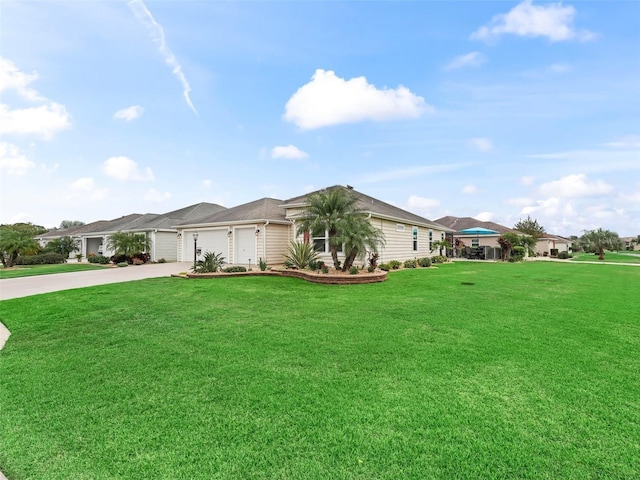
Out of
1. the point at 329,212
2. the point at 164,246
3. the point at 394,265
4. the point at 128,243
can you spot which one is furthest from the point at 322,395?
the point at 164,246

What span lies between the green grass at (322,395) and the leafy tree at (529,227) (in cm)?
3349

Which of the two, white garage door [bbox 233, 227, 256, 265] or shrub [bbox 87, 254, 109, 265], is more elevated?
white garage door [bbox 233, 227, 256, 265]

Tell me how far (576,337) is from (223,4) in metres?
13.6

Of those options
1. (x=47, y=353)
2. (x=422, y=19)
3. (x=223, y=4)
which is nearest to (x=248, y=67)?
(x=223, y=4)

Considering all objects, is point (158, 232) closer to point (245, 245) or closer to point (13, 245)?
point (13, 245)

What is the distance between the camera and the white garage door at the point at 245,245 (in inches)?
697

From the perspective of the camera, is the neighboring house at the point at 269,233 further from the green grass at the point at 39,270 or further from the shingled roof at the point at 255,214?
the green grass at the point at 39,270

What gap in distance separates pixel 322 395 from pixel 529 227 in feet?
134

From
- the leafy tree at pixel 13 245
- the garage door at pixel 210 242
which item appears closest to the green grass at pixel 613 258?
the garage door at pixel 210 242

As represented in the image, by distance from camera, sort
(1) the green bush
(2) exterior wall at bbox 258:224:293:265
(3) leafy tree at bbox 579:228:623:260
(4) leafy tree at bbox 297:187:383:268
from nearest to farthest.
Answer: (4) leafy tree at bbox 297:187:383:268 < (2) exterior wall at bbox 258:224:293:265 < (1) the green bush < (3) leafy tree at bbox 579:228:623:260

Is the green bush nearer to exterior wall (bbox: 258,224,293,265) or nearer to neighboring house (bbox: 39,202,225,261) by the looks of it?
neighboring house (bbox: 39,202,225,261)

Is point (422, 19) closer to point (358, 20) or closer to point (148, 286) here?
point (358, 20)

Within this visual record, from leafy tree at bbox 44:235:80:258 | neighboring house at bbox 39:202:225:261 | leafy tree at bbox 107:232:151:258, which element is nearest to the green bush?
neighboring house at bbox 39:202:225:261

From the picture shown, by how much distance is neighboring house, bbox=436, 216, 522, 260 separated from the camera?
2658cm
